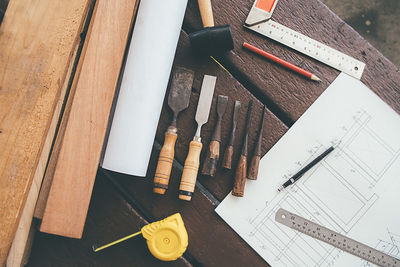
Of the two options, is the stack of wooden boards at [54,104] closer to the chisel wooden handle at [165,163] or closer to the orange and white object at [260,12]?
the chisel wooden handle at [165,163]

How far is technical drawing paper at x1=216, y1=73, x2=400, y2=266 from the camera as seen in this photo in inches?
37.8

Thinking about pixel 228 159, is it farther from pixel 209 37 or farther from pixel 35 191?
pixel 35 191

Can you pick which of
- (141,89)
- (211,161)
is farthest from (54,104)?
(211,161)

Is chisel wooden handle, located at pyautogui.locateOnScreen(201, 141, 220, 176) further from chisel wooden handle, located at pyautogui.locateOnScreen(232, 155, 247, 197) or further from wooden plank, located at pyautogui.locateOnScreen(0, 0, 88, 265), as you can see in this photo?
wooden plank, located at pyautogui.locateOnScreen(0, 0, 88, 265)

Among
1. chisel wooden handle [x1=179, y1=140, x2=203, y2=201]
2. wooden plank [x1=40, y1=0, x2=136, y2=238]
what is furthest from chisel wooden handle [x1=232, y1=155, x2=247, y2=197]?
wooden plank [x1=40, y1=0, x2=136, y2=238]

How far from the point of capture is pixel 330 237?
3.18 ft

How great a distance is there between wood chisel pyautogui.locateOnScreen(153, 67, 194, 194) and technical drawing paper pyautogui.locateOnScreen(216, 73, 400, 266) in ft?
0.66

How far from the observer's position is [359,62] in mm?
1023

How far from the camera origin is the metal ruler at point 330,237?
0.97 metres

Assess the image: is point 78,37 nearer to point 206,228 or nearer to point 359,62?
point 206,228

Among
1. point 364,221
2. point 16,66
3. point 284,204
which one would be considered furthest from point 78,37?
point 364,221

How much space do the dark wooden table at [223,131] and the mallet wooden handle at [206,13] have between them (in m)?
0.04

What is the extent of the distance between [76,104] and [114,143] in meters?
0.14

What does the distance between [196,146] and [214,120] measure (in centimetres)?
11
